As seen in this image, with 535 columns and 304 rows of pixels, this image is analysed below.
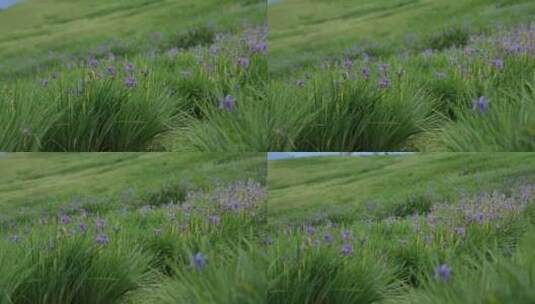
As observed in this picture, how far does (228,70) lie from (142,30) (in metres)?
0.77

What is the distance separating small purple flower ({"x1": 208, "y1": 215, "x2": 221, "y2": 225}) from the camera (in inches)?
249

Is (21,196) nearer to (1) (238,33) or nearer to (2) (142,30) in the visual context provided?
(2) (142,30)

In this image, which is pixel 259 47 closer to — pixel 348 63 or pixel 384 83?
pixel 348 63

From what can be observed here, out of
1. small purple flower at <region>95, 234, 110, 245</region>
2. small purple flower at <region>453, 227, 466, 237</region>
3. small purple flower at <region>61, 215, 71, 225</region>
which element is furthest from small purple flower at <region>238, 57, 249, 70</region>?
small purple flower at <region>453, 227, 466, 237</region>

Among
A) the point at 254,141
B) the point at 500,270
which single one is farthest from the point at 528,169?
the point at 254,141

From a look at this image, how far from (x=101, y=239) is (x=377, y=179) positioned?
2095mm

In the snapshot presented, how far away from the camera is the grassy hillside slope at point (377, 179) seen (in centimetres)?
615

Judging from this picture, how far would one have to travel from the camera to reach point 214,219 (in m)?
6.34

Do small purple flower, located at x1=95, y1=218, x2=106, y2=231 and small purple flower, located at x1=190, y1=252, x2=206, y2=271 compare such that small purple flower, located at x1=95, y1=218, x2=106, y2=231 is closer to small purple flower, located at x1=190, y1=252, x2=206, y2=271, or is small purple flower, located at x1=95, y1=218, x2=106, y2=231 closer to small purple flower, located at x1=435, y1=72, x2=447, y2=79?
small purple flower, located at x1=190, y1=252, x2=206, y2=271

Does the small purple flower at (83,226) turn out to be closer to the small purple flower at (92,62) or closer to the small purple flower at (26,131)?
the small purple flower at (26,131)

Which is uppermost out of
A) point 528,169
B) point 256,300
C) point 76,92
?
point 76,92

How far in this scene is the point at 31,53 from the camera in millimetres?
6480

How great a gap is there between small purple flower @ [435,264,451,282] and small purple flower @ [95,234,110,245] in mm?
2383

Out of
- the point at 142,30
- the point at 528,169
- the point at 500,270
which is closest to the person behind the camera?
the point at 500,270
